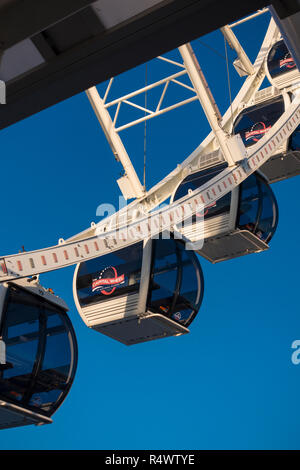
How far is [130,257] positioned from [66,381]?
2.87m

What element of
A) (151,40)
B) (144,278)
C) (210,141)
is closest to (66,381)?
(144,278)

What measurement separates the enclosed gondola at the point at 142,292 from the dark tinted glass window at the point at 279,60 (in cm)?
885

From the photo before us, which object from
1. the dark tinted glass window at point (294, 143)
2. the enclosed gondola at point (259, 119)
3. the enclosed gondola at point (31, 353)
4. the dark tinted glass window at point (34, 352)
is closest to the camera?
the enclosed gondola at point (31, 353)

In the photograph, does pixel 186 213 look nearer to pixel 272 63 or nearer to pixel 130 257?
pixel 130 257

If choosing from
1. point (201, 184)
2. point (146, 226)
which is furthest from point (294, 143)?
point (146, 226)

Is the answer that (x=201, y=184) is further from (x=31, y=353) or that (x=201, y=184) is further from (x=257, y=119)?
(x=31, y=353)

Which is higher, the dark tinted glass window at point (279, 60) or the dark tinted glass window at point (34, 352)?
the dark tinted glass window at point (279, 60)

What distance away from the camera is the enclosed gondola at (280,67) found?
22875 mm

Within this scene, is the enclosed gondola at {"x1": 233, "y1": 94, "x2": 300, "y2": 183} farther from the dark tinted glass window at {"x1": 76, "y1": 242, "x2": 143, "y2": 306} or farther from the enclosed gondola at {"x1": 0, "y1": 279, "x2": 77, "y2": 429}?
the enclosed gondola at {"x1": 0, "y1": 279, "x2": 77, "y2": 429}

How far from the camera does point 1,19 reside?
3.55 metres

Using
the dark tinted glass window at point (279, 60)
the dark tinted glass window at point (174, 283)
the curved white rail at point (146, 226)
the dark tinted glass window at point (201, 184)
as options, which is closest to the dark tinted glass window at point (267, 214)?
the dark tinted glass window at point (201, 184)

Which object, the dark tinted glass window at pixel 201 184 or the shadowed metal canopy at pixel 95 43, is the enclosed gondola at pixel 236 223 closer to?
the dark tinted glass window at pixel 201 184

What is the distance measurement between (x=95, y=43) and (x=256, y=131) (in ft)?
59.7

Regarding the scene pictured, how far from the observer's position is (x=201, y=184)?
19969 millimetres
